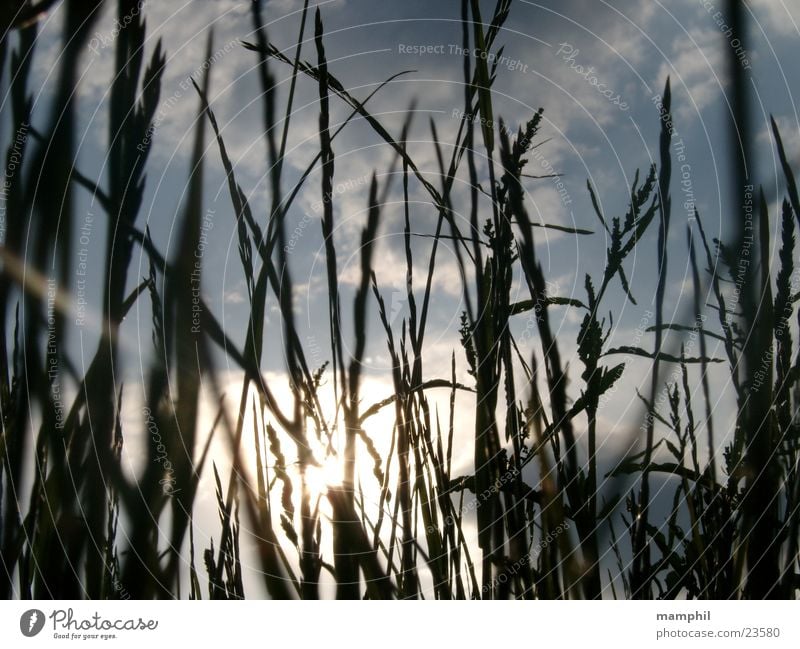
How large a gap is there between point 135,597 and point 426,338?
1.61ft

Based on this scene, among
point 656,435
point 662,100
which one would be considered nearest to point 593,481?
point 656,435

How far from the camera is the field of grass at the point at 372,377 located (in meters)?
0.75

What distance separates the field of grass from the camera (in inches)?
29.5

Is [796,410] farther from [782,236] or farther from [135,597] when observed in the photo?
[135,597]

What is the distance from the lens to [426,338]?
32.1 inches
